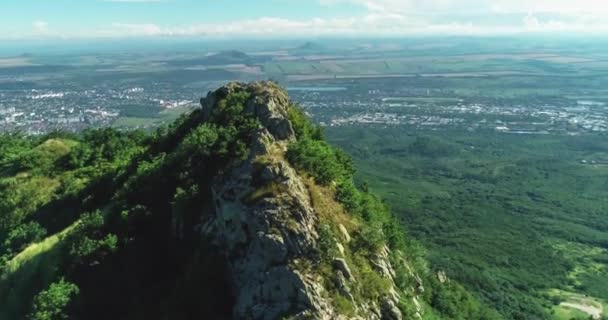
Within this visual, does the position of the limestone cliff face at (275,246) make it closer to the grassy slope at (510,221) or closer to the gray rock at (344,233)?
the gray rock at (344,233)

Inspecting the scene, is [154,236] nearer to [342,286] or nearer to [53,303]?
[53,303]

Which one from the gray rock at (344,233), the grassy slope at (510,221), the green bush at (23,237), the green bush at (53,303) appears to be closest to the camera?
the gray rock at (344,233)

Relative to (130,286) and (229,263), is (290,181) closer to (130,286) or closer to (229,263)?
(229,263)

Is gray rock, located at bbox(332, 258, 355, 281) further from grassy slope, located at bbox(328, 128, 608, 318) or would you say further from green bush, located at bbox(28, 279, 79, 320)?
grassy slope, located at bbox(328, 128, 608, 318)

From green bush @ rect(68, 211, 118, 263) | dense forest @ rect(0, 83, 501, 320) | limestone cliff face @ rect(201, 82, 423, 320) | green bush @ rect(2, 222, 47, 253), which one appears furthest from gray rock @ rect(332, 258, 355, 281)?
green bush @ rect(2, 222, 47, 253)

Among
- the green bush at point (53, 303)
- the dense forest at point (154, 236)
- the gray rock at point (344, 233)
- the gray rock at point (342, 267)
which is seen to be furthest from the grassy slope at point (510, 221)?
the green bush at point (53, 303)

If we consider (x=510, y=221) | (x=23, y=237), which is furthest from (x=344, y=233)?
(x=510, y=221)

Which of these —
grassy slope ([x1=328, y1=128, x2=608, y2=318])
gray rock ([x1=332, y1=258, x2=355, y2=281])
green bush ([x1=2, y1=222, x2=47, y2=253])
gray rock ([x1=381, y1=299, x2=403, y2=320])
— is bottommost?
grassy slope ([x1=328, y1=128, x2=608, y2=318])
